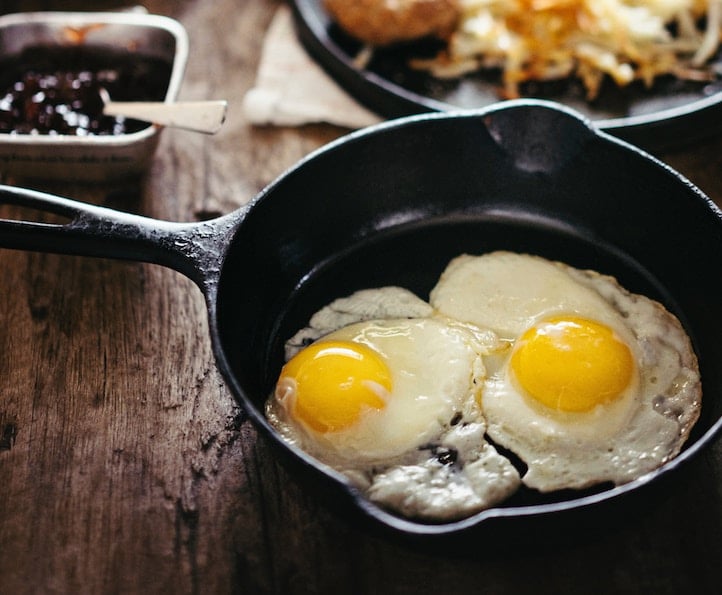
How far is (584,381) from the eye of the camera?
181 centimetres

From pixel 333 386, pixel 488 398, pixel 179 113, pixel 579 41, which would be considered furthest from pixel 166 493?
pixel 579 41

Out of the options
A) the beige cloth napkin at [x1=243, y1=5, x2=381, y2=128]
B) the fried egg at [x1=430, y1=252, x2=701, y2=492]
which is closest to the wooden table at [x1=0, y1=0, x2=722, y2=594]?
the fried egg at [x1=430, y1=252, x2=701, y2=492]

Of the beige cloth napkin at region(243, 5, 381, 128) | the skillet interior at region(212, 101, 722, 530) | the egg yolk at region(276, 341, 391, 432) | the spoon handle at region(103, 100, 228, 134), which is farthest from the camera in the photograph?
the beige cloth napkin at region(243, 5, 381, 128)

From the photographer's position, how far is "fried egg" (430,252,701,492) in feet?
5.74

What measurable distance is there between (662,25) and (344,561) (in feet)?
8.22

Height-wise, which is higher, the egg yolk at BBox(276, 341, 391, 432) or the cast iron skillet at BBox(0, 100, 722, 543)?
the cast iron skillet at BBox(0, 100, 722, 543)

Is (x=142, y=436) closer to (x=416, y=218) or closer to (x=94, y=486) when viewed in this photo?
(x=94, y=486)

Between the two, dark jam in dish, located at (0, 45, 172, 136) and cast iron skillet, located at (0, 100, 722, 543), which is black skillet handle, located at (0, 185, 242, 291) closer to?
cast iron skillet, located at (0, 100, 722, 543)

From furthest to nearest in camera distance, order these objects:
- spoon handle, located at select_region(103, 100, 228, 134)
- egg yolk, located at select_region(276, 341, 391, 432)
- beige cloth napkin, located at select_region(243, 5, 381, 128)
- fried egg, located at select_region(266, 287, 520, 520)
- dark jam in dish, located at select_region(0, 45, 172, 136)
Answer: beige cloth napkin, located at select_region(243, 5, 381, 128), dark jam in dish, located at select_region(0, 45, 172, 136), spoon handle, located at select_region(103, 100, 228, 134), egg yolk, located at select_region(276, 341, 391, 432), fried egg, located at select_region(266, 287, 520, 520)

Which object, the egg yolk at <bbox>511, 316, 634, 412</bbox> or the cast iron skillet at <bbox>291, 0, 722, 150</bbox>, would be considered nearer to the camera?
the egg yolk at <bbox>511, 316, 634, 412</bbox>

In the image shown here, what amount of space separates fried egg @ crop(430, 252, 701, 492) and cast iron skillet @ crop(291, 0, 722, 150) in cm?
Result: 78

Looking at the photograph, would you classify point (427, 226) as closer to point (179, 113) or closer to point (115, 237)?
point (179, 113)

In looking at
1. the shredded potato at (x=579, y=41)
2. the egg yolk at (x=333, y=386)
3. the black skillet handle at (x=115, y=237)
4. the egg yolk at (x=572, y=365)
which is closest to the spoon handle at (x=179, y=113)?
the black skillet handle at (x=115, y=237)

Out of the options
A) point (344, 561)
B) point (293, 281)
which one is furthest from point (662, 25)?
point (344, 561)
